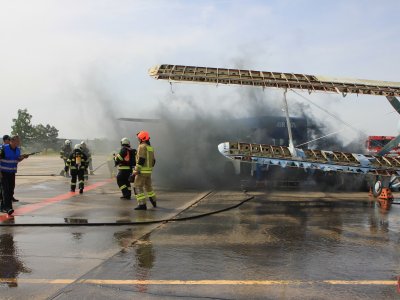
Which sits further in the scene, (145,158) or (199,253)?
(145,158)

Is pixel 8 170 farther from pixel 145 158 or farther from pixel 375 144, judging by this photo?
pixel 375 144

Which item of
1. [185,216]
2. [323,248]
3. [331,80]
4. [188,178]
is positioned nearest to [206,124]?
[188,178]

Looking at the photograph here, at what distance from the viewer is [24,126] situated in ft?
239

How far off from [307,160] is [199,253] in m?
7.52

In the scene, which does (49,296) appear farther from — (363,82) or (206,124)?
(206,124)

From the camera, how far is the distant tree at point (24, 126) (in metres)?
72.2

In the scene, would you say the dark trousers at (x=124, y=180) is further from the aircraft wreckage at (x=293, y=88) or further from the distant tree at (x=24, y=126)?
the distant tree at (x=24, y=126)

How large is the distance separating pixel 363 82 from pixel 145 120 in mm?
9682

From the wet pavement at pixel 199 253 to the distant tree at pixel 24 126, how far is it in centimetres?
6675

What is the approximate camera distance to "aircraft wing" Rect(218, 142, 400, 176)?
1261 centimetres

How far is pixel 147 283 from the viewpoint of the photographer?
473 cm

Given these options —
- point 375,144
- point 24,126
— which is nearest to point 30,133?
point 24,126

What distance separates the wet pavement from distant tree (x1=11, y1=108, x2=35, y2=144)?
219 feet

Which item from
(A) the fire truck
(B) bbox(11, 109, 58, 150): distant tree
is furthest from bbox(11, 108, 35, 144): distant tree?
(A) the fire truck
